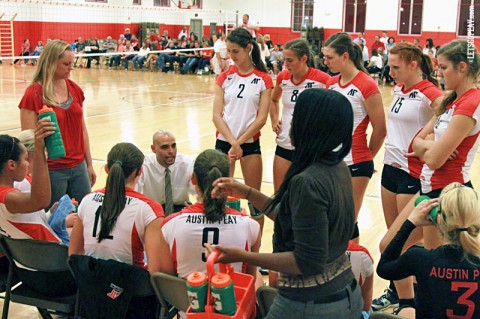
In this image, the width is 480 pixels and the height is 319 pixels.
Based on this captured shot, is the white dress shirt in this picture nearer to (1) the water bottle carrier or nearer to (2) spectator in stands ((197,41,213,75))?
(1) the water bottle carrier

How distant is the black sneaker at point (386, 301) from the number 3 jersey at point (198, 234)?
1.55 meters

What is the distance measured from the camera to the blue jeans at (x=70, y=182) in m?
4.28

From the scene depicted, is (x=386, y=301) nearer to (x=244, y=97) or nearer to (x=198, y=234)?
(x=198, y=234)

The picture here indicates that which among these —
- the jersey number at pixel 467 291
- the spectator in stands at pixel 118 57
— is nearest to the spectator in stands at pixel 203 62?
the spectator in stands at pixel 118 57

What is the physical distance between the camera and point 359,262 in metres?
2.99

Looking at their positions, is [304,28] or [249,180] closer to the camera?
[249,180]

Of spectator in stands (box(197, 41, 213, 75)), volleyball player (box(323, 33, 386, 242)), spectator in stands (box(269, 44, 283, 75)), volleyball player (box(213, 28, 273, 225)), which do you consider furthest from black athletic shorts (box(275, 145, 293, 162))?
spectator in stands (box(197, 41, 213, 75))

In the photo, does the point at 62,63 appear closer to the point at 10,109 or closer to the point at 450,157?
the point at 450,157

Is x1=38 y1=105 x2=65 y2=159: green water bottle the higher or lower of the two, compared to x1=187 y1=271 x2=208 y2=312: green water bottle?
higher

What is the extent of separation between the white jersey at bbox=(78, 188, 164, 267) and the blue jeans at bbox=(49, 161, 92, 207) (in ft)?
4.01

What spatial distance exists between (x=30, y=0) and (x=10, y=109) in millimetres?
13177

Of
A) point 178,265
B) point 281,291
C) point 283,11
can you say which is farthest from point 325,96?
point 283,11

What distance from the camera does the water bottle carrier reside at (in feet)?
6.83

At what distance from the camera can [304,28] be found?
1009 inches
